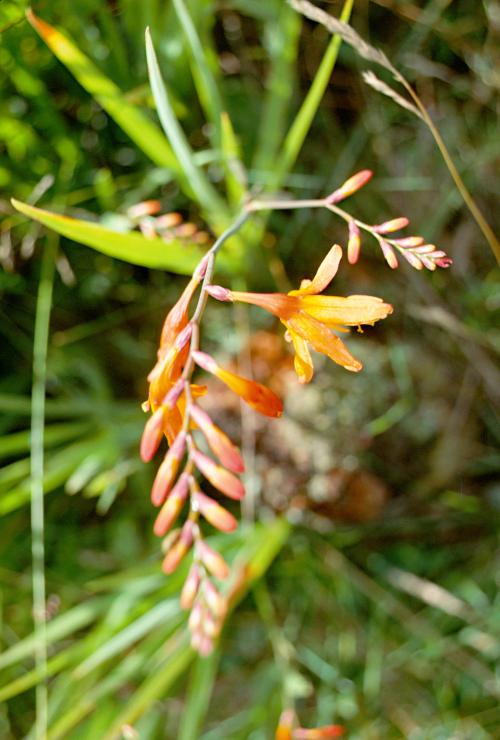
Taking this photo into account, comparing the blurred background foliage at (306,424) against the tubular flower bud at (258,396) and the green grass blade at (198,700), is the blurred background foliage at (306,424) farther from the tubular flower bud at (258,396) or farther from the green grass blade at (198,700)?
the tubular flower bud at (258,396)

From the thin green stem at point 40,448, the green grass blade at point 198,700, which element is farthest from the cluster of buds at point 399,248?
the green grass blade at point 198,700

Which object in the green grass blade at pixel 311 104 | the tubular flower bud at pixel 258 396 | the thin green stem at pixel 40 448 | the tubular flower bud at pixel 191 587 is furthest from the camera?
the thin green stem at pixel 40 448

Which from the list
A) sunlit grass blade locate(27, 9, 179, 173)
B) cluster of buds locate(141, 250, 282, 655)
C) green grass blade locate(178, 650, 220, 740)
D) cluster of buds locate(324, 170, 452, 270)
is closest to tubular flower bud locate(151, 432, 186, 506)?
cluster of buds locate(141, 250, 282, 655)

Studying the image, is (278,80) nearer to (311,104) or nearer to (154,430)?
(311,104)

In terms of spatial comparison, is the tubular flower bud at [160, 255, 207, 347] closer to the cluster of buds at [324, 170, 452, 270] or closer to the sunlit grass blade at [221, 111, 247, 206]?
the cluster of buds at [324, 170, 452, 270]

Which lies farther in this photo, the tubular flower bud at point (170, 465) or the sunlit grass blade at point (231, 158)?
the sunlit grass blade at point (231, 158)

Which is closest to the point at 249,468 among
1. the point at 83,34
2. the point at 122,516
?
the point at 122,516

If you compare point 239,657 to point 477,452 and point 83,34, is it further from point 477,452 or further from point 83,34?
point 83,34

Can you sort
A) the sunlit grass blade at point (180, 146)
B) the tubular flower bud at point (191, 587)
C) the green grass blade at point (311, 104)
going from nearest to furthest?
the tubular flower bud at point (191, 587) → the sunlit grass blade at point (180, 146) → the green grass blade at point (311, 104)
